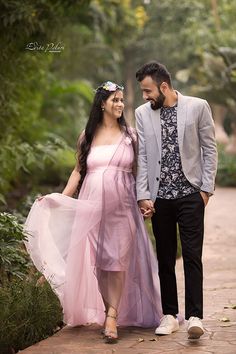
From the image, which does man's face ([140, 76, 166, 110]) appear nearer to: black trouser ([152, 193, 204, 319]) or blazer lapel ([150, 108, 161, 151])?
blazer lapel ([150, 108, 161, 151])

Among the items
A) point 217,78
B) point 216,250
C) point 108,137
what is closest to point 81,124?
point 217,78

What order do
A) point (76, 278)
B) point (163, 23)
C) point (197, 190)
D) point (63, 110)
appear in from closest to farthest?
point (197, 190)
point (76, 278)
point (63, 110)
point (163, 23)

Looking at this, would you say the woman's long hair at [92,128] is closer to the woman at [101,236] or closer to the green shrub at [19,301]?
the woman at [101,236]

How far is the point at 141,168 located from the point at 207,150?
51 centimetres

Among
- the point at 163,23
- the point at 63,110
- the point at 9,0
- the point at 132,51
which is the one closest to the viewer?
the point at 9,0

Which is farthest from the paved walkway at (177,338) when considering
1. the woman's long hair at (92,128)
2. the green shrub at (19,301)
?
the woman's long hair at (92,128)

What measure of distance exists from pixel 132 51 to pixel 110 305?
114 feet

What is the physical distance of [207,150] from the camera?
5.44 m

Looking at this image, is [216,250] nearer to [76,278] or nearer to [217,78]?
[76,278]

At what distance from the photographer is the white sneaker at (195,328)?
17.2 ft

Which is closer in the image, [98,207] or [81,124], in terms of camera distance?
[98,207]

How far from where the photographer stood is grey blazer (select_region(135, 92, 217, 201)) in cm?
542

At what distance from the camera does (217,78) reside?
21.2m

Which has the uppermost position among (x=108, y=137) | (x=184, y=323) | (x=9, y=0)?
(x=9, y=0)
